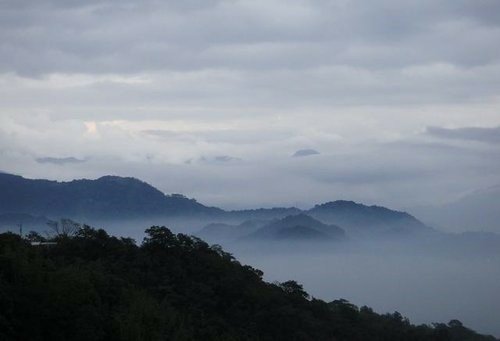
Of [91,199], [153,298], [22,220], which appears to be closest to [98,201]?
[91,199]

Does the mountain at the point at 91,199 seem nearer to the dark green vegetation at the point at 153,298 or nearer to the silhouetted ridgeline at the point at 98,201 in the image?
the silhouetted ridgeline at the point at 98,201

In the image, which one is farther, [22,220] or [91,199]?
[91,199]

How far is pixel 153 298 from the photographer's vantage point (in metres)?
33.5

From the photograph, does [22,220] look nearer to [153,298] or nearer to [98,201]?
[98,201]

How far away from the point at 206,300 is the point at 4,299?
1520cm

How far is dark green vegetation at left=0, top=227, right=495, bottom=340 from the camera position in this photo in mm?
25422

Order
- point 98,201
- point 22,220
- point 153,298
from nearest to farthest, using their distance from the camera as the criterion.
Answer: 1. point 153,298
2. point 22,220
3. point 98,201

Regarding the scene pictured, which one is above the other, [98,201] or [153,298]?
[98,201]

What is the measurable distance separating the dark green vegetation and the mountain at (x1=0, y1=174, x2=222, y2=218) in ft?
388

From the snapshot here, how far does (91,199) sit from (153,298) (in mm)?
148556

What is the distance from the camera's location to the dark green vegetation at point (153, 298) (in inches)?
1001

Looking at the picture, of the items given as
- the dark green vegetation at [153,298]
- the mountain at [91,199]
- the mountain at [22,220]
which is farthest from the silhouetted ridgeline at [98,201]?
the dark green vegetation at [153,298]

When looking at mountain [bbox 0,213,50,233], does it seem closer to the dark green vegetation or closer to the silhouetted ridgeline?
the silhouetted ridgeline

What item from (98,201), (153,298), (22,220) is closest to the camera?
(153,298)
